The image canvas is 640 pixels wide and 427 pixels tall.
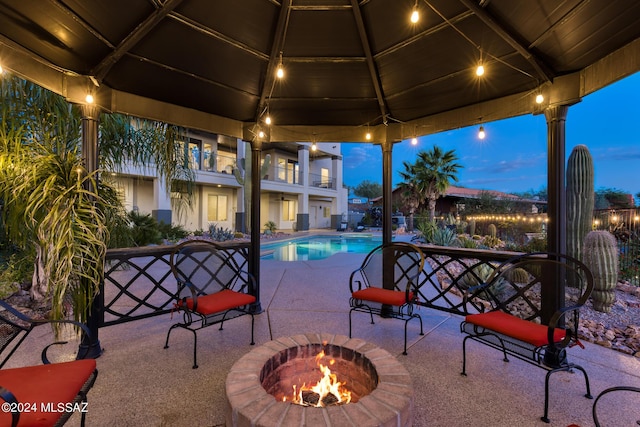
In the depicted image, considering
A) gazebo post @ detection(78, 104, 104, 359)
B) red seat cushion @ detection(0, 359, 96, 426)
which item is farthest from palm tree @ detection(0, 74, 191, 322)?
red seat cushion @ detection(0, 359, 96, 426)

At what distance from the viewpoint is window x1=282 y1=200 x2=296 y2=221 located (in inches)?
772

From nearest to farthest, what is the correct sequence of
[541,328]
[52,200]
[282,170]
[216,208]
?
[541,328] < [52,200] < [216,208] < [282,170]

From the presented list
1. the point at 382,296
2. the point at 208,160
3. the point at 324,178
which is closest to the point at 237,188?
the point at 208,160

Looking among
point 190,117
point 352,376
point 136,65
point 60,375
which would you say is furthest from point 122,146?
point 352,376

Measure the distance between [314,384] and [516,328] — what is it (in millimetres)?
1688

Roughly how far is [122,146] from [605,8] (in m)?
6.05

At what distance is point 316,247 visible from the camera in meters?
13.6

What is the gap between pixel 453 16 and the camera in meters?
2.36

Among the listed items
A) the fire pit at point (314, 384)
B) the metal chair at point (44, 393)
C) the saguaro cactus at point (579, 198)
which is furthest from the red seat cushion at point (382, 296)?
the saguaro cactus at point (579, 198)

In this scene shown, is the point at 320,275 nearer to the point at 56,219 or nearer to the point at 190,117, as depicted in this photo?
the point at 190,117

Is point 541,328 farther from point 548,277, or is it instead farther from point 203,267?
point 203,267

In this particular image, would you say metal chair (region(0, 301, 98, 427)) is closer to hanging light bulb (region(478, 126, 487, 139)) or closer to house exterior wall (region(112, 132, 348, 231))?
hanging light bulb (region(478, 126, 487, 139))

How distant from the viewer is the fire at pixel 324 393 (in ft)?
6.32

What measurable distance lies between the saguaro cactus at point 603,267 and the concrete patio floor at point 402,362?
1.85m
